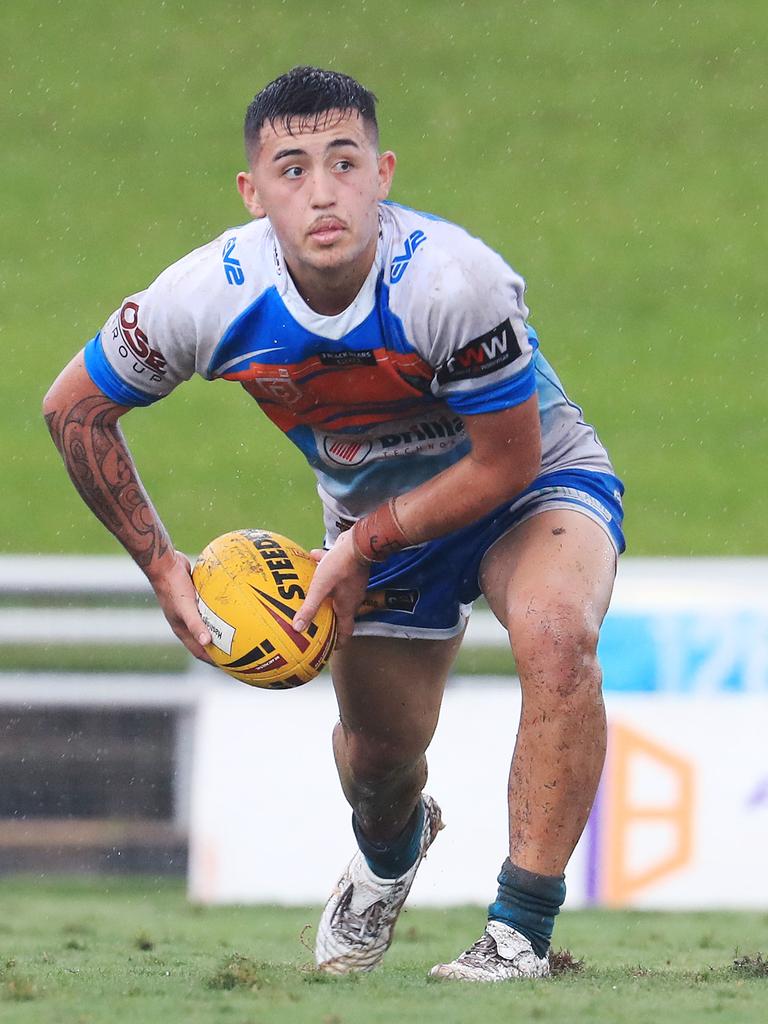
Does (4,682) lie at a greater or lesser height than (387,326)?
lesser

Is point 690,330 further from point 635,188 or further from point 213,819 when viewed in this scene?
point 213,819

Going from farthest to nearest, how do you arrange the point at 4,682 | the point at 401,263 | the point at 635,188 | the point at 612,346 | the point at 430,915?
the point at 635,188 < the point at 612,346 < the point at 4,682 < the point at 430,915 < the point at 401,263

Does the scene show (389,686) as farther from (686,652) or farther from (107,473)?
(686,652)

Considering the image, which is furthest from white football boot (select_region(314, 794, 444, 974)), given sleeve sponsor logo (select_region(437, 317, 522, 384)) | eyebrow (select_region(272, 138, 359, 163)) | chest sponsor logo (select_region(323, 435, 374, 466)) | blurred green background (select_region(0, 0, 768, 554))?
blurred green background (select_region(0, 0, 768, 554))

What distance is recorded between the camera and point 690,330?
67.4 ft

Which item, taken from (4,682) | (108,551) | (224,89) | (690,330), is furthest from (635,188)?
(4,682)

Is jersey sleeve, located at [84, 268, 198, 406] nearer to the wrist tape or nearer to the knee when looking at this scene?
the wrist tape

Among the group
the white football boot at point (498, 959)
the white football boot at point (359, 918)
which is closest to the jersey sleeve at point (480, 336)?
the white football boot at point (498, 959)

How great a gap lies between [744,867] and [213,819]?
7.95 ft

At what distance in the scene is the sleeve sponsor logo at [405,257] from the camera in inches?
177

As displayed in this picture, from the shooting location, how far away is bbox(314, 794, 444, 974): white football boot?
5.51 metres

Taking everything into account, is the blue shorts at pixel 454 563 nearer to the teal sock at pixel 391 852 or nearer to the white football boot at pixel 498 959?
the teal sock at pixel 391 852

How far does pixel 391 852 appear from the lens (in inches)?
221

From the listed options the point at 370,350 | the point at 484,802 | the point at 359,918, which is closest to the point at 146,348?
the point at 370,350
